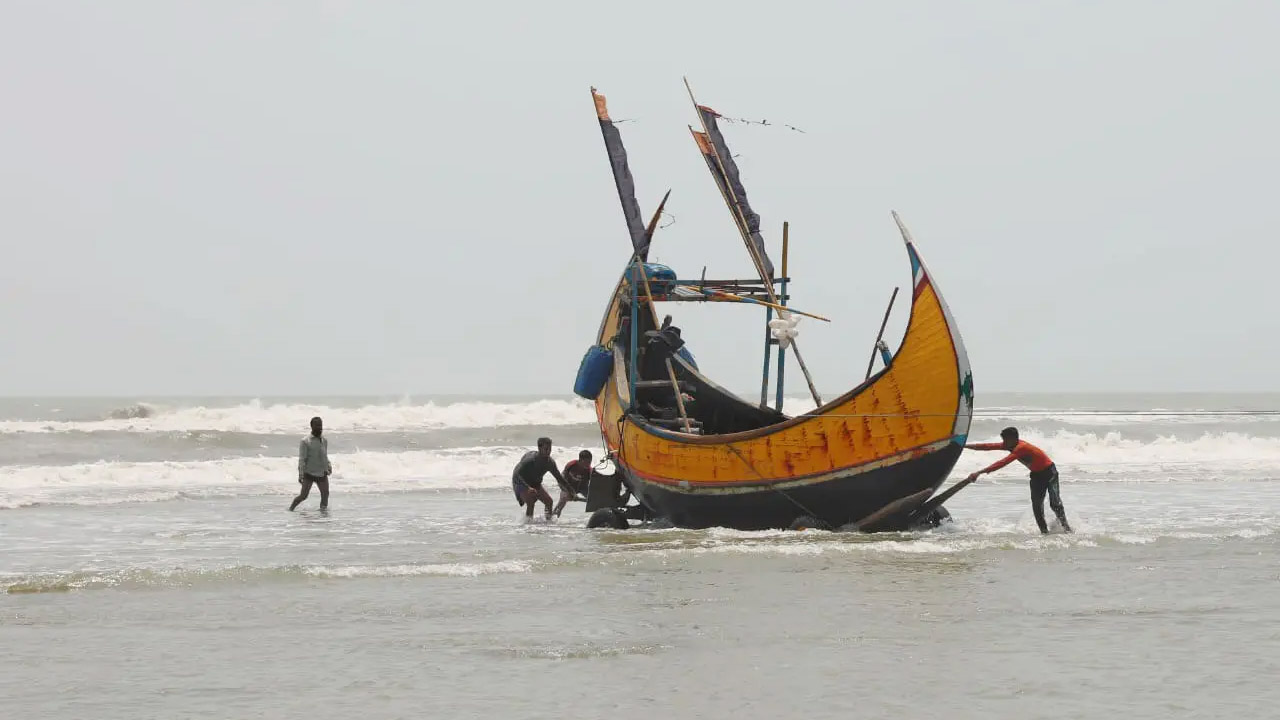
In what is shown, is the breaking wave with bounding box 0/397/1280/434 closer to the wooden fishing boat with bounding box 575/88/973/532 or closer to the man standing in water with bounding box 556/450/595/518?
the wooden fishing boat with bounding box 575/88/973/532

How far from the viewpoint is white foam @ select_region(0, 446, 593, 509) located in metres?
21.0

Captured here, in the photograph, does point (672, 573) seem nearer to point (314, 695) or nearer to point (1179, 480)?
point (314, 695)

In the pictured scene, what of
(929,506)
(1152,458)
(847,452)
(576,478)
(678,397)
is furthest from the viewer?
(1152,458)

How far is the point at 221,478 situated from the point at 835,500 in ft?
48.2

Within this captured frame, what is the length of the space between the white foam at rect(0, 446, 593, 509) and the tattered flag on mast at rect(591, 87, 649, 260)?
728cm

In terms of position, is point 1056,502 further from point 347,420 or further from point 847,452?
point 347,420

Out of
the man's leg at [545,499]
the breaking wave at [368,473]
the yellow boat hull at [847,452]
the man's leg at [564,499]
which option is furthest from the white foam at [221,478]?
the yellow boat hull at [847,452]

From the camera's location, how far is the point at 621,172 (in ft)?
60.2

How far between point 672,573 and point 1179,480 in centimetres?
1616

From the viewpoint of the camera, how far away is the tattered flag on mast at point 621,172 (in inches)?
697

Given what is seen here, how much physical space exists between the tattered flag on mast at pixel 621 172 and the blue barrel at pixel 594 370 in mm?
1533

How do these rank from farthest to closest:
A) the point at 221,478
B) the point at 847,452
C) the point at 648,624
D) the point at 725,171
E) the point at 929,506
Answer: the point at 221,478
the point at 725,171
the point at 929,506
the point at 847,452
the point at 648,624

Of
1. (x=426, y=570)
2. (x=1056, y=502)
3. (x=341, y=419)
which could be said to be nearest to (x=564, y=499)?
(x=426, y=570)

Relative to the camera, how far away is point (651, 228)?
54.1ft
